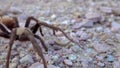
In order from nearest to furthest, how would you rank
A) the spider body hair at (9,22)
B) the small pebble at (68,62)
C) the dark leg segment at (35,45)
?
the dark leg segment at (35,45) < the small pebble at (68,62) < the spider body hair at (9,22)

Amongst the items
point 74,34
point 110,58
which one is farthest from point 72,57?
point 74,34

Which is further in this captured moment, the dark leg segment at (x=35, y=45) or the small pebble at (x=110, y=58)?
the small pebble at (x=110, y=58)

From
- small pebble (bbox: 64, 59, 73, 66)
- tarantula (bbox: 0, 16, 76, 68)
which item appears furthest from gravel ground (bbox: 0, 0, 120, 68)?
tarantula (bbox: 0, 16, 76, 68)

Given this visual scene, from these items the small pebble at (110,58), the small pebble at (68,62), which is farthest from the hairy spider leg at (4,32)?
the small pebble at (110,58)

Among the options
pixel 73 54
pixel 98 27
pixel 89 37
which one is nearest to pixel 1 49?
pixel 73 54

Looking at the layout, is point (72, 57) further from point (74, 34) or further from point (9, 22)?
point (9, 22)

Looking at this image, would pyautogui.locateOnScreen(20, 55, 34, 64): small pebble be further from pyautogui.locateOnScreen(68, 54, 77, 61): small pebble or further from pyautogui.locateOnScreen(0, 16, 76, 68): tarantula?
pyautogui.locateOnScreen(68, 54, 77, 61): small pebble

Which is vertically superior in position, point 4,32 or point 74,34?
point 4,32

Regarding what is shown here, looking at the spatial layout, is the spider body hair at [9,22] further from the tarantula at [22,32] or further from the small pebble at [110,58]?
the small pebble at [110,58]
